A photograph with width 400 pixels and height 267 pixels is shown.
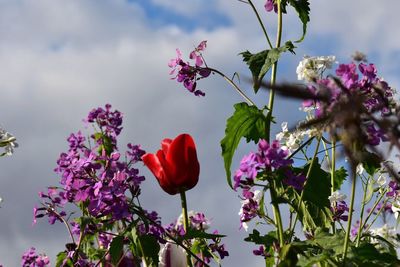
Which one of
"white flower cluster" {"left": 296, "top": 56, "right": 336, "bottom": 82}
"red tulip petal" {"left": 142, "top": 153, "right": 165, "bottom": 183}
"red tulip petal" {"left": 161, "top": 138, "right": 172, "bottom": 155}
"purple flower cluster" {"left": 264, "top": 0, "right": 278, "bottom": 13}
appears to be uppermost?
"purple flower cluster" {"left": 264, "top": 0, "right": 278, "bottom": 13}

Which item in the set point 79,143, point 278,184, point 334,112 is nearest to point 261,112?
point 278,184

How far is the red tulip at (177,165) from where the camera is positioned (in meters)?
3.12

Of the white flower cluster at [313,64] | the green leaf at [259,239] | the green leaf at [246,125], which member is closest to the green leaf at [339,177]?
the white flower cluster at [313,64]

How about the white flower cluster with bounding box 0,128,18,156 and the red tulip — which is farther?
the white flower cluster with bounding box 0,128,18,156

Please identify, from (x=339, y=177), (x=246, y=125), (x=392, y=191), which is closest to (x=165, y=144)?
(x=246, y=125)

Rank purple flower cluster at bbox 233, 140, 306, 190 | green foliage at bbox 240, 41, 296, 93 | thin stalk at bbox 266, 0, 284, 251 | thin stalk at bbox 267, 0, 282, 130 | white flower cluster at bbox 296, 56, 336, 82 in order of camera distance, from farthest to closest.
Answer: white flower cluster at bbox 296, 56, 336, 82
thin stalk at bbox 267, 0, 282, 130
green foliage at bbox 240, 41, 296, 93
thin stalk at bbox 266, 0, 284, 251
purple flower cluster at bbox 233, 140, 306, 190

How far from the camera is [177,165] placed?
313 cm

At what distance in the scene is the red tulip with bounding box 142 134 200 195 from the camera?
3.12m

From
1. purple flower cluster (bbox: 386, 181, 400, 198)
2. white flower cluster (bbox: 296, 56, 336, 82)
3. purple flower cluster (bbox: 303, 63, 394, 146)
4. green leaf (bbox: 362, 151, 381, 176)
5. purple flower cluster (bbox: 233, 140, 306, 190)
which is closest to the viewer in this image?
green leaf (bbox: 362, 151, 381, 176)

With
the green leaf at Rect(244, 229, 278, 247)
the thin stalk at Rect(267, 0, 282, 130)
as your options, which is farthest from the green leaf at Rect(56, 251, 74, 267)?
the thin stalk at Rect(267, 0, 282, 130)

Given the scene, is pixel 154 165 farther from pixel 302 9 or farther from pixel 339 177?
pixel 339 177

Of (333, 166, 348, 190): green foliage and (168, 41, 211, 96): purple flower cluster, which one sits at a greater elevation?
(168, 41, 211, 96): purple flower cluster

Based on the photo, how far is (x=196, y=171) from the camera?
318cm

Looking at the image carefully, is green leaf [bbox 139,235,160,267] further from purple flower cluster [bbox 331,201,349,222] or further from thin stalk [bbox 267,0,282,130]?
purple flower cluster [bbox 331,201,349,222]
